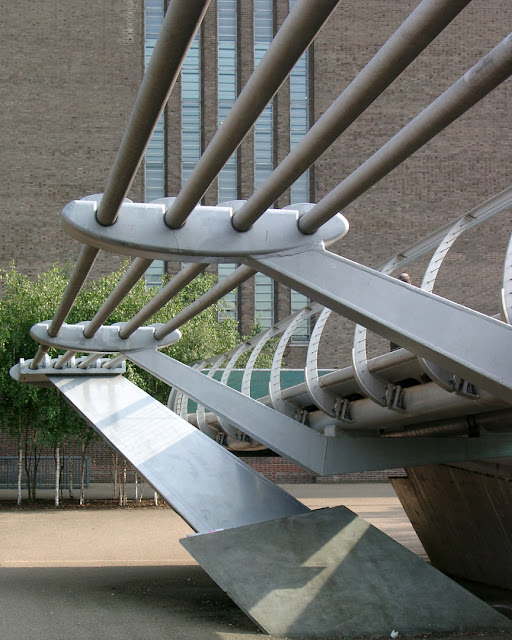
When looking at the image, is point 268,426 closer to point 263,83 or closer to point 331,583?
point 331,583

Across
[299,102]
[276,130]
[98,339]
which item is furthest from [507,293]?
[299,102]

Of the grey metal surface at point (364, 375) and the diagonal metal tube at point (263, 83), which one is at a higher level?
the diagonal metal tube at point (263, 83)

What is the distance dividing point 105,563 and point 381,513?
9309 mm

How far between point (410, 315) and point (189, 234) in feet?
4.67

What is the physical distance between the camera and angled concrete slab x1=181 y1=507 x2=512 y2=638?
806 cm

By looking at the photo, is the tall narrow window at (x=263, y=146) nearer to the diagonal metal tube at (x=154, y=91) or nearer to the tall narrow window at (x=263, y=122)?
the tall narrow window at (x=263, y=122)

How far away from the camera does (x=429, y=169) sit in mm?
35875

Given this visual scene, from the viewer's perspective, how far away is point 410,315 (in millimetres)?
5316

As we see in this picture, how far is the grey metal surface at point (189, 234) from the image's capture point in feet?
17.6

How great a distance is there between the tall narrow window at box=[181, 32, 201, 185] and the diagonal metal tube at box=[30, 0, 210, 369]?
31770 millimetres

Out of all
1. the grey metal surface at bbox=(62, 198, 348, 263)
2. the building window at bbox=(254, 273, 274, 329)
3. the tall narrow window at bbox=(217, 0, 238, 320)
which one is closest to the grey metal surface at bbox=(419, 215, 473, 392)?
the grey metal surface at bbox=(62, 198, 348, 263)

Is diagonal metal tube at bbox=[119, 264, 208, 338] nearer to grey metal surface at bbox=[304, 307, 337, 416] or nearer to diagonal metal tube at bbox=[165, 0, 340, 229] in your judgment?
diagonal metal tube at bbox=[165, 0, 340, 229]

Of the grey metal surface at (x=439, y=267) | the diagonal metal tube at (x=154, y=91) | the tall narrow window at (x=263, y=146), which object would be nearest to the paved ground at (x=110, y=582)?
the grey metal surface at (x=439, y=267)

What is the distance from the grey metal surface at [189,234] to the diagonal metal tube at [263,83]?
48cm
